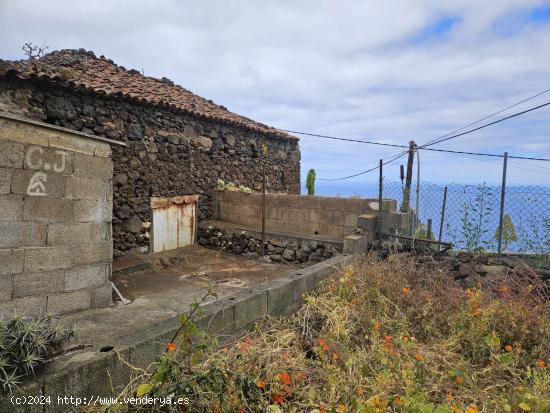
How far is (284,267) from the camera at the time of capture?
789 cm

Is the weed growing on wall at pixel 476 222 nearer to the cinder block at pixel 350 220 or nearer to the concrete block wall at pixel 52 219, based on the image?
the cinder block at pixel 350 220

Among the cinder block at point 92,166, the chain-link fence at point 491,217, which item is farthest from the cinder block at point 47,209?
the chain-link fence at point 491,217

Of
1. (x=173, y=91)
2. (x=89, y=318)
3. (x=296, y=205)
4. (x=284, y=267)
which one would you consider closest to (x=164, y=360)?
(x=89, y=318)

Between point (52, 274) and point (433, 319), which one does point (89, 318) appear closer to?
point (52, 274)

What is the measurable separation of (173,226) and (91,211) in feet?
14.0

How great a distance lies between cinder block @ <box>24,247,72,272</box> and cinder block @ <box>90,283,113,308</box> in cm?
57

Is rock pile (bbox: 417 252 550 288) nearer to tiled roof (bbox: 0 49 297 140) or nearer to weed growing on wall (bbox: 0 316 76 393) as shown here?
weed growing on wall (bbox: 0 316 76 393)

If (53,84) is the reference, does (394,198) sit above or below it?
below

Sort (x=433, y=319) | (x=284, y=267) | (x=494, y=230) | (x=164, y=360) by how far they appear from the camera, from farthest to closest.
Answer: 1. (x=284, y=267)
2. (x=494, y=230)
3. (x=433, y=319)
4. (x=164, y=360)

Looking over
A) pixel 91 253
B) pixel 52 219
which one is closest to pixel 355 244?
pixel 91 253

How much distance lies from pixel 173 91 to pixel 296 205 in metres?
5.41

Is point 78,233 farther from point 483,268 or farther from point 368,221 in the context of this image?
point 483,268

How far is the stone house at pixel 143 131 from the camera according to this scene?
6.55m

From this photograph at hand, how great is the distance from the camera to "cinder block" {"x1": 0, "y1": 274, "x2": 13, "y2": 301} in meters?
4.07
